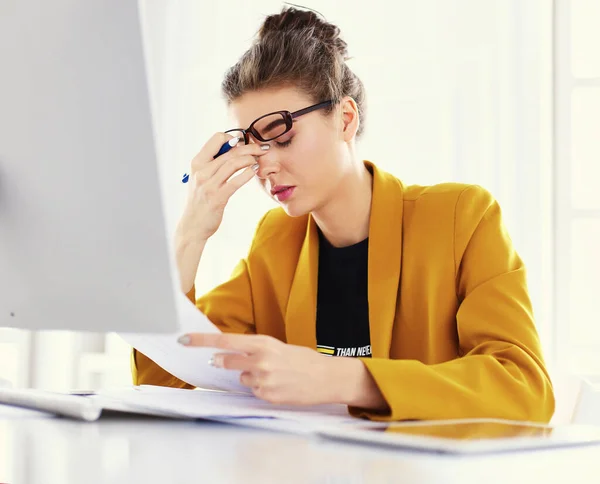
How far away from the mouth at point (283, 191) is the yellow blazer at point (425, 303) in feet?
0.41

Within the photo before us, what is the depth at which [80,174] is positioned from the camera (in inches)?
29.5

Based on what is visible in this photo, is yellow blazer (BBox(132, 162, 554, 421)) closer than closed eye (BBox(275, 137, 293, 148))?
Yes

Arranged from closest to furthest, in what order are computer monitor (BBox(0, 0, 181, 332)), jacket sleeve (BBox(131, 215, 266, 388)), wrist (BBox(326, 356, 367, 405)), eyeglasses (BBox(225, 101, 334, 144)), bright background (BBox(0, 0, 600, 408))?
computer monitor (BBox(0, 0, 181, 332)) → wrist (BBox(326, 356, 367, 405)) → eyeglasses (BBox(225, 101, 334, 144)) → jacket sleeve (BBox(131, 215, 266, 388)) → bright background (BBox(0, 0, 600, 408))

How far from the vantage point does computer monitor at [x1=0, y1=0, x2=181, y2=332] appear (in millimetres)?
708

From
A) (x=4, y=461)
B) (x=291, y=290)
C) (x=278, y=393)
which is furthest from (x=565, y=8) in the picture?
(x=4, y=461)

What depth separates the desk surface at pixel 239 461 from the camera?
584 mm

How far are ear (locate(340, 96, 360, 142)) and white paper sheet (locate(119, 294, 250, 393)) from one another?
0.72 metres

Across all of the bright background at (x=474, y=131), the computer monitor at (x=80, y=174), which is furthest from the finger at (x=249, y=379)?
the bright background at (x=474, y=131)

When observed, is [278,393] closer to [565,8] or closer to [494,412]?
[494,412]

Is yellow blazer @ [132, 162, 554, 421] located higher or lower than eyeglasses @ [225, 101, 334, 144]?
lower

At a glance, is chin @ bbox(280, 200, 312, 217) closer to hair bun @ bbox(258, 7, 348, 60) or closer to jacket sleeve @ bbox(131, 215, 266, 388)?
jacket sleeve @ bbox(131, 215, 266, 388)

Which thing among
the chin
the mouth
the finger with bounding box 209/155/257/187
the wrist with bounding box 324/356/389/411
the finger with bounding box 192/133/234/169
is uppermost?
the finger with bounding box 192/133/234/169

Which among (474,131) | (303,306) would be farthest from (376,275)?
(474,131)

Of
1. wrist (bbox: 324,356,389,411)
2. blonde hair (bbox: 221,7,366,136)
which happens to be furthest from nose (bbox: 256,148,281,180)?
wrist (bbox: 324,356,389,411)
